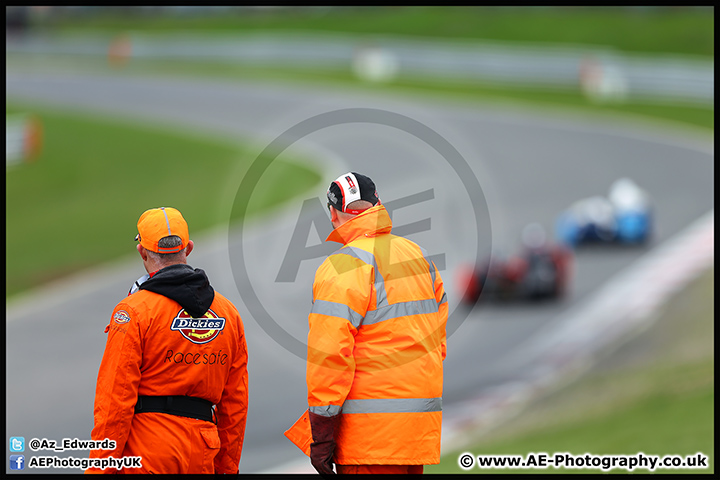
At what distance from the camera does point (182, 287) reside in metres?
4.01

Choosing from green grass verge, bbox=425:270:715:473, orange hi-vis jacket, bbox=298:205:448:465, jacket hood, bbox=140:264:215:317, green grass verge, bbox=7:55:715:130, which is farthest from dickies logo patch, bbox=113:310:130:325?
green grass verge, bbox=7:55:715:130

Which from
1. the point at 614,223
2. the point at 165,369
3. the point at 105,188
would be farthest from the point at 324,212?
the point at 105,188

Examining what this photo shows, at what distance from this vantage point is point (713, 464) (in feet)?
21.7

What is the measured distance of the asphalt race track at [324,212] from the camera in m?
10.2

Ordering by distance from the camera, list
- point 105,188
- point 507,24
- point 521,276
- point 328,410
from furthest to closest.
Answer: point 507,24
point 105,188
point 521,276
point 328,410

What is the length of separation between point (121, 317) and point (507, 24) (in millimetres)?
39338

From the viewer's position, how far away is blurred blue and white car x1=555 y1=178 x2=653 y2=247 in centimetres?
1612

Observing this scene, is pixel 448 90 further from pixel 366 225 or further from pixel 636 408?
pixel 366 225

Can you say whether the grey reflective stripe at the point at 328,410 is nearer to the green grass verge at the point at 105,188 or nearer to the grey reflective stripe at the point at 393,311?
the grey reflective stripe at the point at 393,311

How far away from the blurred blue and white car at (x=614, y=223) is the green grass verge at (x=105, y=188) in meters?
7.53

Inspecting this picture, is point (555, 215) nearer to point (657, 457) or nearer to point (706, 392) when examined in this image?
point (706, 392)

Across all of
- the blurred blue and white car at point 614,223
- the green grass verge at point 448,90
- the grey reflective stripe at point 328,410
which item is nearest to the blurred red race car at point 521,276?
the blurred blue and white car at point 614,223

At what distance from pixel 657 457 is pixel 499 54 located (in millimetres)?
31550

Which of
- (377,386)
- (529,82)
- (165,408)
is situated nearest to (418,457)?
(377,386)
